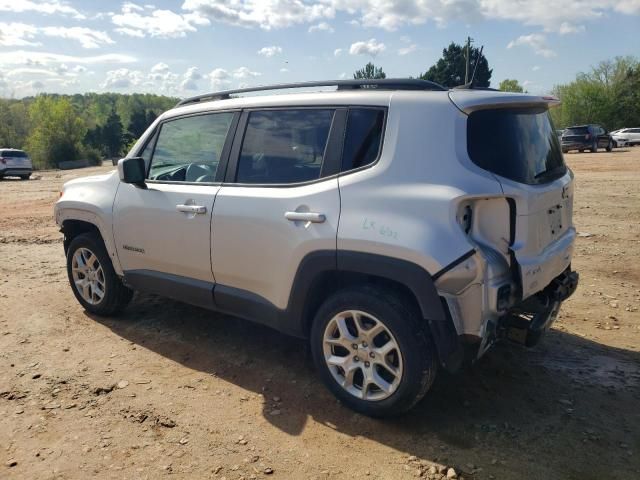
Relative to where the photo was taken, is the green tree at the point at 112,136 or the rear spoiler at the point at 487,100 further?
the green tree at the point at 112,136

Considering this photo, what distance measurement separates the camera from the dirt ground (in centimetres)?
280

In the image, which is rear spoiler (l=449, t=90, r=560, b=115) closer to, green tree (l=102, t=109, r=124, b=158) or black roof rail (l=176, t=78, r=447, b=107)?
black roof rail (l=176, t=78, r=447, b=107)

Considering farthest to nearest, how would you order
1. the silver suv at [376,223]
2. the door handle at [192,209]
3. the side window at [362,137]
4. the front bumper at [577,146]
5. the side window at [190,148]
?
the front bumper at [577,146]
the side window at [190,148]
the door handle at [192,209]
the side window at [362,137]
the silver suv at [376,223]

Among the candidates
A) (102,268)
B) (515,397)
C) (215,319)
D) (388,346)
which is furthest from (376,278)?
(102,268)

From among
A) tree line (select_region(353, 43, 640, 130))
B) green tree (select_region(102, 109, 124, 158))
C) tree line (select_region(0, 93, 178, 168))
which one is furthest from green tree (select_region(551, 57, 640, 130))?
green tree (select_region(102, 109, 124, 158))

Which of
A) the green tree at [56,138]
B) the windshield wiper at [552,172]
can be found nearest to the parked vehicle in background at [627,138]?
the windshield wiper at [552,172]

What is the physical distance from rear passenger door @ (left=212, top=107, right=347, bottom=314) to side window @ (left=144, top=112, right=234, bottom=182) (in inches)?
7.9

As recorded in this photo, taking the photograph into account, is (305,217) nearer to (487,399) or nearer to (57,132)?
(487,399)

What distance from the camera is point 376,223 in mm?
2938

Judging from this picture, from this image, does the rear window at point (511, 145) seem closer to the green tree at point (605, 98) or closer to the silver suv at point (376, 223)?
the silver suv at point (376, 223)

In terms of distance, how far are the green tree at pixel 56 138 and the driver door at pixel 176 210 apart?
68433mm

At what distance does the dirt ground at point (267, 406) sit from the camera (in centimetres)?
280

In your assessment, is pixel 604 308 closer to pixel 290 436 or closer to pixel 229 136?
pixel 290 436

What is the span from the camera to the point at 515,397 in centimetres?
341
